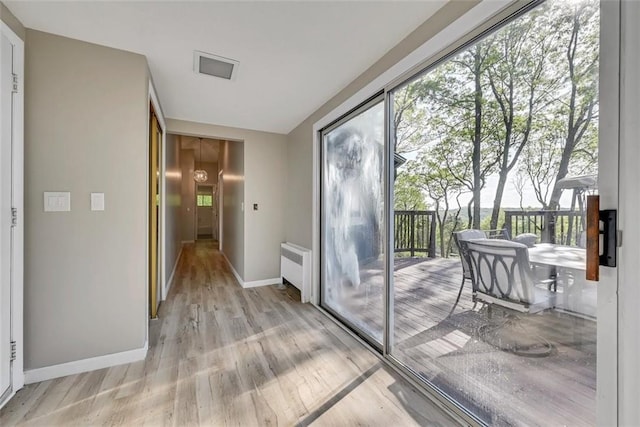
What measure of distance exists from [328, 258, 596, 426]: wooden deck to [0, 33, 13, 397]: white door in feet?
7.93

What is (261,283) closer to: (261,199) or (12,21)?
(261,199)

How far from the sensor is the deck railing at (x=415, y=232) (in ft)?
5.83

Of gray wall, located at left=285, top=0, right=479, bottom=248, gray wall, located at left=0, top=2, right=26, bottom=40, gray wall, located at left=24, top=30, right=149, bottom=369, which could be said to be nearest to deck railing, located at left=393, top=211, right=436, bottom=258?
gray wall, located at left=285, top=0, right=479, bottom=248

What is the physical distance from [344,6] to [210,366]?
2.50m

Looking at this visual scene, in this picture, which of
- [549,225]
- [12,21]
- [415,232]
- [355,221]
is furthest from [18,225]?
[549,225]

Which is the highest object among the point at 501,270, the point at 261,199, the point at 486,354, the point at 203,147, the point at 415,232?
the point at 203,147

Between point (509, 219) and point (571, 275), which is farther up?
point (509, 219)

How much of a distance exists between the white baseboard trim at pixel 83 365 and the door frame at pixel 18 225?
6 centimetres

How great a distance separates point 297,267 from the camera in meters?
3.44

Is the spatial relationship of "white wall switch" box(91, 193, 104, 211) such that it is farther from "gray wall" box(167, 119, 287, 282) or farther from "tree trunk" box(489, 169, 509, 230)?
"tree trunk" box(489, 169, 509, 230)

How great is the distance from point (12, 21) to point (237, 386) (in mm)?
2597

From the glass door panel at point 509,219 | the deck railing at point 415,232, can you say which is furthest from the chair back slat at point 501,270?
the deck railing at point 415,232

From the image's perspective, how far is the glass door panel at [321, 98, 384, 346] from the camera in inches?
88.7

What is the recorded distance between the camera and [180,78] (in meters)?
2.38
